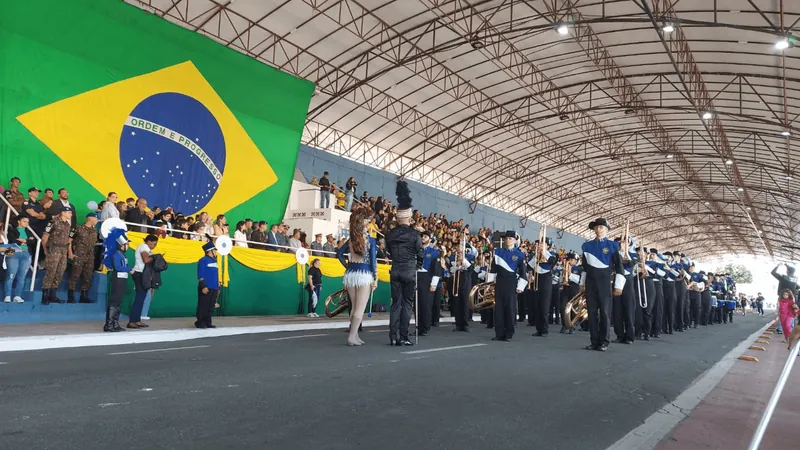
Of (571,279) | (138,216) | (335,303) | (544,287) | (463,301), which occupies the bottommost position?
(335,303)

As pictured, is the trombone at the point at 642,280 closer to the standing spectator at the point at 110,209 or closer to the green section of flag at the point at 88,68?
the green section of flag at the point at 88,68

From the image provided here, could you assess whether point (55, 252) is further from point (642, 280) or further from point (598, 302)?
point (642, 280)

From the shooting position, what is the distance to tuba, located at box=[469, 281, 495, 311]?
14750mm

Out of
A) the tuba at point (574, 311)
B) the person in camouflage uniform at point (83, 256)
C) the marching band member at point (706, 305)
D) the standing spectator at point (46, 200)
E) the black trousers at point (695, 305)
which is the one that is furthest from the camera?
the marching band member at point (706, 305)

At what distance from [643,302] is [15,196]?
1332 centimetres

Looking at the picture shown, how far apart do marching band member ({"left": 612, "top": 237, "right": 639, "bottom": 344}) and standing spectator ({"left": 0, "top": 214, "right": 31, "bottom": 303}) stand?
11209mm

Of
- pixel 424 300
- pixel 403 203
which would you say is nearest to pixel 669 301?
pixel 424 300

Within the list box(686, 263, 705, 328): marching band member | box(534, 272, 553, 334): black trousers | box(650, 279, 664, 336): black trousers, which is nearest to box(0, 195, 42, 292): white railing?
box(534, 272, 553, 334): black trousers

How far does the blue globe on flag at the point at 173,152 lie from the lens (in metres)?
14.9

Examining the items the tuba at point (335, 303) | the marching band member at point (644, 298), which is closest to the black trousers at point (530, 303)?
the marching band member at point (644, 298)

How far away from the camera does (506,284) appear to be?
1098 cm

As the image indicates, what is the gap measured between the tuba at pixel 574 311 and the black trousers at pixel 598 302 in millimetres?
3467

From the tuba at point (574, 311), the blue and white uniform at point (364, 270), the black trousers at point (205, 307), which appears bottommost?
the black trousers at point (205, 307)

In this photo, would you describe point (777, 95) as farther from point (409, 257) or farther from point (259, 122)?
point (409, 257)
